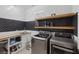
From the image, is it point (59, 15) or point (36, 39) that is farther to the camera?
point (36, 39)

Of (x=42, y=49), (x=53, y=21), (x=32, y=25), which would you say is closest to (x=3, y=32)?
(x=32, y=25)

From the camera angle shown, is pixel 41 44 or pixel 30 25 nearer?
pixel 41 44

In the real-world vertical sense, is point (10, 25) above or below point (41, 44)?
above

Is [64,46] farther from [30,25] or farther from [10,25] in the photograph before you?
[10,25]

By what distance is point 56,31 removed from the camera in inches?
82.7

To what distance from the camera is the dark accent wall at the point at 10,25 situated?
234cm

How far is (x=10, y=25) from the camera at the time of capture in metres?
2.57

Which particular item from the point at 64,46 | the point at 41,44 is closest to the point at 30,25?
the point at 41,44

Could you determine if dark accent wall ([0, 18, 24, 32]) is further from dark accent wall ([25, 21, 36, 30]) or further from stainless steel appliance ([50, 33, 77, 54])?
stainless steel appliance ([50, 33, 77, 54])

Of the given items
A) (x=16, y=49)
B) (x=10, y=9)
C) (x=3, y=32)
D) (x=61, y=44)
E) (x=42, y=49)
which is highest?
(x=10, y=9)

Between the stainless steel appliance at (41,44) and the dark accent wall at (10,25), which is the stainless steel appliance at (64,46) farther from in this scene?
the dark accent wall at (10,25)

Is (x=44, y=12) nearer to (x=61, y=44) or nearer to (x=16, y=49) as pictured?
(x=61, y=44)

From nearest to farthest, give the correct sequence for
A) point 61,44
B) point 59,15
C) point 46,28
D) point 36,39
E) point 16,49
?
point 61,44 → point 59,15 → point 36,39 → point 46,28 → point 16,49

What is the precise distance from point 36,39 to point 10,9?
4.45ft
